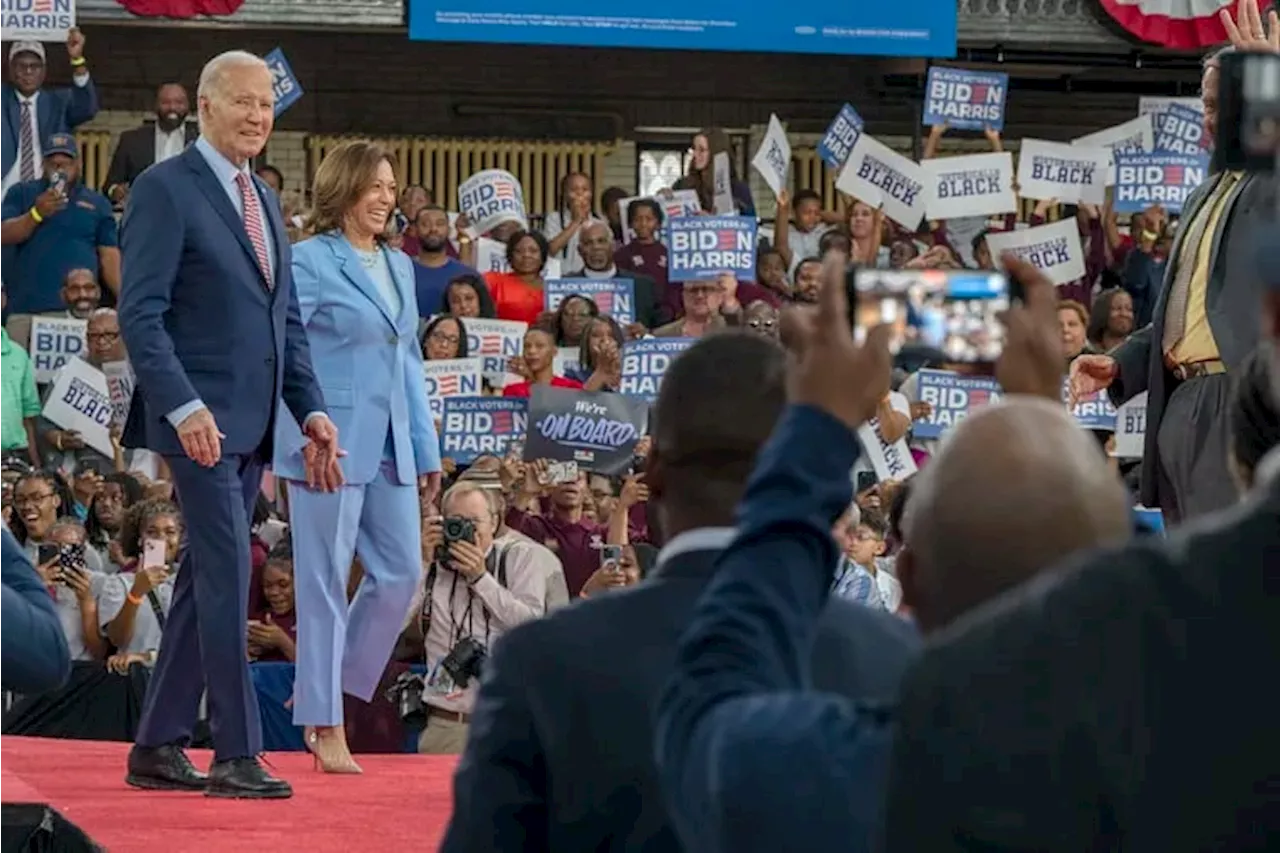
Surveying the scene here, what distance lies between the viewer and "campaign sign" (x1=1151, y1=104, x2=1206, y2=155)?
14.5 m

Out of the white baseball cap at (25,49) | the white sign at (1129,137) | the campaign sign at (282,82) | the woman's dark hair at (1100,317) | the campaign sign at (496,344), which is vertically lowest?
→ the campaign sign at (496,344)

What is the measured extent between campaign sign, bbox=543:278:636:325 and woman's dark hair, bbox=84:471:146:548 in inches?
99.5

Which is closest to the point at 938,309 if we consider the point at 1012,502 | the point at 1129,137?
the point at 1012,502

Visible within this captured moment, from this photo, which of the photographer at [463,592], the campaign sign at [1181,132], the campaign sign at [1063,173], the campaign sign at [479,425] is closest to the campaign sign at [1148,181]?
the campaign sign at [1063,173]

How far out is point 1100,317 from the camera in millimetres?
12227

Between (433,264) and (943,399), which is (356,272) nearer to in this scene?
(943,399)

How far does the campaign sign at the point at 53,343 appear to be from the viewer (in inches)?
460

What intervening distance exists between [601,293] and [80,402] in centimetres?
252

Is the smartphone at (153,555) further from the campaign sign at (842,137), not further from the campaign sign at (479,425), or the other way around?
the campaign sign at (842,137)

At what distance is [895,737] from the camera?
5.29ft

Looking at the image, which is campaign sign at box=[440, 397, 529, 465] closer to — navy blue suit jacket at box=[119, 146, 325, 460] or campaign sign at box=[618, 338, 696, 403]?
campaign sign at box=[618, 338, 696, 403]

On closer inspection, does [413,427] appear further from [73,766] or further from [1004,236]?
[1004,236]

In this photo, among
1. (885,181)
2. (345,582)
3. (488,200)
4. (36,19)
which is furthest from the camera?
(885,181)

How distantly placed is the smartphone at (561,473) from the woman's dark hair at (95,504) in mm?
1650
